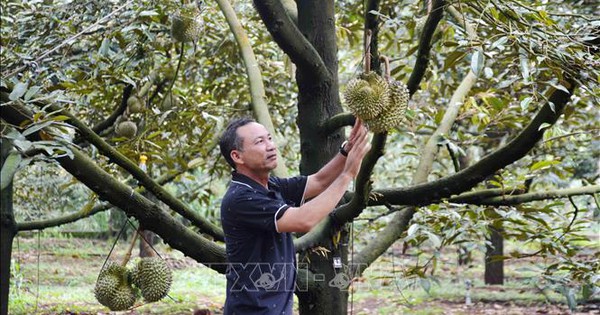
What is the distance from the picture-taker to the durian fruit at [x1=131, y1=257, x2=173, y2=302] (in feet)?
6.70

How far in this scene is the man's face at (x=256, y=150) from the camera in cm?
194

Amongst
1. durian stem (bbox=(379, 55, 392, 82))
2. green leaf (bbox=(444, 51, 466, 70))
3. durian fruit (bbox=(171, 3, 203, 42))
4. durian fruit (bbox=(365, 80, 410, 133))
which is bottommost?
durian fruit (bbox=(365, 80, 410, 133))

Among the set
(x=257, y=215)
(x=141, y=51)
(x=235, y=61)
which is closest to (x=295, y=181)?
(x=257, y=215)

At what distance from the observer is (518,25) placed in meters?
1.94

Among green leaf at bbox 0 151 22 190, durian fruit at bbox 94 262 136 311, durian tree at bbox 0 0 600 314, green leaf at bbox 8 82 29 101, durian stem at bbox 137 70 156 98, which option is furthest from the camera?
durian stem at bbox 137 70 156 98

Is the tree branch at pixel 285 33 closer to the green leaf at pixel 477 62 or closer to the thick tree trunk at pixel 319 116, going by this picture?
the thick tree trunk at pixel 319 116

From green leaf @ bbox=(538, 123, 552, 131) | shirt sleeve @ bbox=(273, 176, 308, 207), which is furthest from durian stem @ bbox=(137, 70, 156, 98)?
green leaf @ bbox=(538, 123, 552, 131)

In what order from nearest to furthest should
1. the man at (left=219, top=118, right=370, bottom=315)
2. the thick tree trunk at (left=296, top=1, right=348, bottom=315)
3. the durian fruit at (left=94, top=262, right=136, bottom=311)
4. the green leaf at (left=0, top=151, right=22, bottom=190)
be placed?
1. the green leaf at (left=0, top=151, right=22, bottom=190)
2. the man at (left=219, top=118, right=370, bottom=315)
3. the durian fruit at (left=94, top=262, right=136, bottom=311)
4. the thick tree trunk at (left=296, top=1, right=348, bottom=315)

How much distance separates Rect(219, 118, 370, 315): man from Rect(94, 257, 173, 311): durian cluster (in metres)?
0.22

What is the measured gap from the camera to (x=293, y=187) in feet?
7.25

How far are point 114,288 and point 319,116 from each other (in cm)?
97

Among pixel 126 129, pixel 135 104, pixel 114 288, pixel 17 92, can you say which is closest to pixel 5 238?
pixel 126 129

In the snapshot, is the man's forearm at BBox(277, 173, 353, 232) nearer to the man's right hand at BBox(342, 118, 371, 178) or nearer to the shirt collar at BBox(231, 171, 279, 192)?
the man's right hand at BBox(342, 118, 371, 178)

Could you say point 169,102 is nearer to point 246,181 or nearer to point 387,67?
point 246,181
